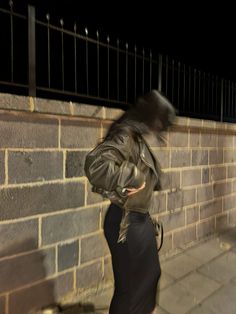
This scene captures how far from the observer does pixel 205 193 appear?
14.6 ft

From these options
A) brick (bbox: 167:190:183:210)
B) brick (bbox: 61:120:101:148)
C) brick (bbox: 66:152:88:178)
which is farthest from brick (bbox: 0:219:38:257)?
brick (bbox: 167:190:183:210)

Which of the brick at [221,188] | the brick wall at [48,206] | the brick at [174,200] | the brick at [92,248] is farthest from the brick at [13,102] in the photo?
the brick at [221,188]

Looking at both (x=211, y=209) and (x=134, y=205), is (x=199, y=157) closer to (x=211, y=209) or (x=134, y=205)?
(x=211, y=209)

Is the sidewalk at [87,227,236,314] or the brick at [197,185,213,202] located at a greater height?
the brick at [197,185,213,202]

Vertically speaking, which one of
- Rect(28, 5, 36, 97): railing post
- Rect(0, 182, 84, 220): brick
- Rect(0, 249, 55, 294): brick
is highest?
→ Rect(28, 5, 36, 97): railing post

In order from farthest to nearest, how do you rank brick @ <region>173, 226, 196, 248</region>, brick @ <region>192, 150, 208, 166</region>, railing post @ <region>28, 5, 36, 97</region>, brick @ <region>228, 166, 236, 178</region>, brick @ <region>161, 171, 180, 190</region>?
brick @ <region>228, 166, 236, 178</region> → brick @ <region>192, 150, 208, 166</region> → brick @ <region>173, 226, 196, 248</region> → brick @ <region>161, 171, 180, 190</region> → railing post @ <region>28, 5, 36, 97</region>

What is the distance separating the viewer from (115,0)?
9398 millimetres

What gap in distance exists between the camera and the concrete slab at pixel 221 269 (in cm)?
326

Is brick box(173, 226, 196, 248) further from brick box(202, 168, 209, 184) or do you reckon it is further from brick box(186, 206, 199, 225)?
brick box(202, 168, 209, 184)

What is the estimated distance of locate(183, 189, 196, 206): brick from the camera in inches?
160

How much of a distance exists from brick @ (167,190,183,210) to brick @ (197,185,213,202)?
1.54ft

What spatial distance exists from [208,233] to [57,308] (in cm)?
276

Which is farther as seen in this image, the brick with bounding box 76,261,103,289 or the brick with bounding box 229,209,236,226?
the brick with bounding box 229,209,236,226

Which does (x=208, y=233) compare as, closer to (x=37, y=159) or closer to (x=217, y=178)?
(x=217, y=178)
